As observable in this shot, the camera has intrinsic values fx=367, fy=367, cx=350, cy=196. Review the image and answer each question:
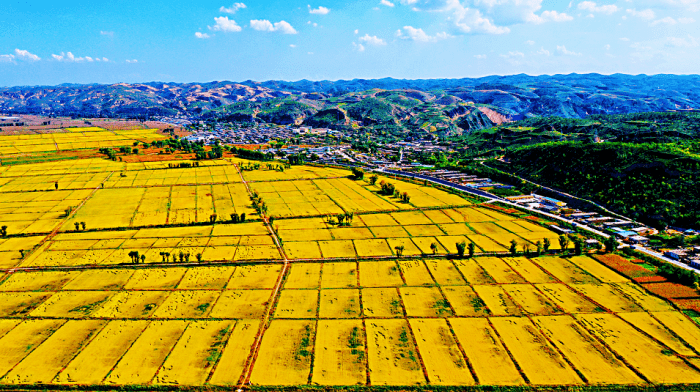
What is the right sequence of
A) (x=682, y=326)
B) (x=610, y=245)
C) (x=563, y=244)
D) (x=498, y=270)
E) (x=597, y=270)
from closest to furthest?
(x=682, y=326) → (x=597, y=270) → (x=498, y=270) → (x=610, y=245) → (x=563, y=244)

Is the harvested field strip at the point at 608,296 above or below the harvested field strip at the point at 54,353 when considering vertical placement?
above

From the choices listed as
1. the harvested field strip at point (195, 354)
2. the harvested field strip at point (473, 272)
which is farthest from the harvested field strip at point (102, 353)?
the harvested field strip at point (473, 272)

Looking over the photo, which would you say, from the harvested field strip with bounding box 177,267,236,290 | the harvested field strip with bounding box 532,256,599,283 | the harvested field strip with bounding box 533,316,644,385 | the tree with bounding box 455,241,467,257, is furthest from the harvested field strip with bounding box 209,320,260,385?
the harvested field strip with bounding box 532,256,599,283

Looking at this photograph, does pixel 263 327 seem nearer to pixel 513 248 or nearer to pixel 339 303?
pixel 339 303

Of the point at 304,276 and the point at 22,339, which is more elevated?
the point at 304,276

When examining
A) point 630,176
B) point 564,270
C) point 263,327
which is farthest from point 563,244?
point 263,327

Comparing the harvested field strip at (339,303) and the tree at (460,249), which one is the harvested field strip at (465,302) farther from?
the harvested field strip at (339,303)
